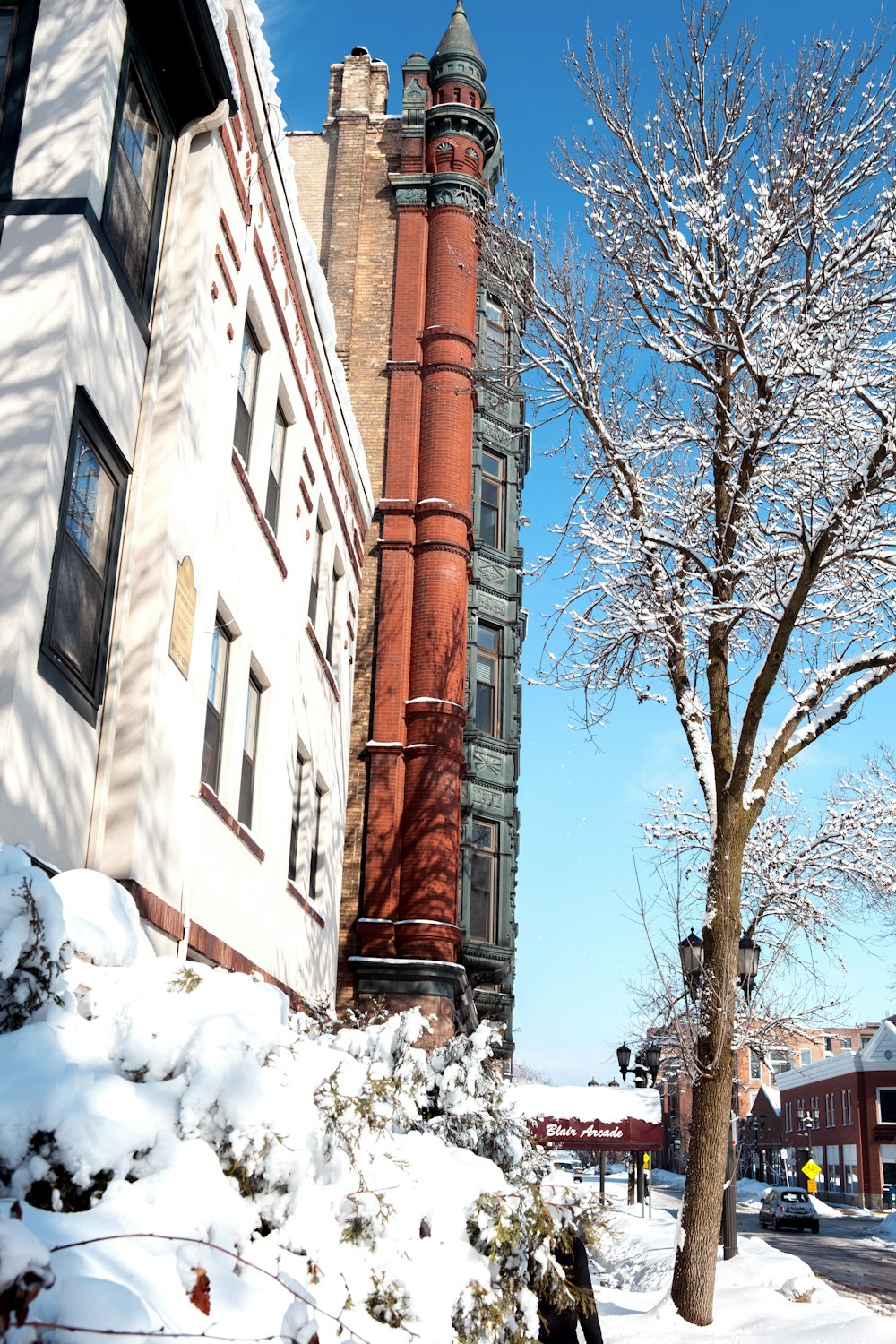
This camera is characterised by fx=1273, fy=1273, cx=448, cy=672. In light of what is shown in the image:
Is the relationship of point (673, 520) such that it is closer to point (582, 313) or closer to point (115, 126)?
point (582, 313)

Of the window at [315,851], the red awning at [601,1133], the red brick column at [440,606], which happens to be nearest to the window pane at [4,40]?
the window at [315,851]

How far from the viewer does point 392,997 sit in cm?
2184

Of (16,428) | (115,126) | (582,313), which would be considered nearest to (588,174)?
(582,313)

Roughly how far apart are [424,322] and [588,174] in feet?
40.1

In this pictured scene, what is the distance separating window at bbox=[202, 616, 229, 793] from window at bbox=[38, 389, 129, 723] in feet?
9.29

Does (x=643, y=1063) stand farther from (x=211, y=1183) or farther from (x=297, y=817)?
(x=211, y=1183)

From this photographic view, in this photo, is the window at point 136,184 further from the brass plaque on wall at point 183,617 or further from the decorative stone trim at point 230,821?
the decorative stone trim at point 230,821

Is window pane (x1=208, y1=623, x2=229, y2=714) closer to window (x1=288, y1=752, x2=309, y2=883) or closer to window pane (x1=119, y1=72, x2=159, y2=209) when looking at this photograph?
window pane (x1=119, y1=72, x2=159, y2=209)

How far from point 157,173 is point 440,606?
14270 mm

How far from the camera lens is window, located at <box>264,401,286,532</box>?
48.5 feet

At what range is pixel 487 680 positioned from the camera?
26.4 meters

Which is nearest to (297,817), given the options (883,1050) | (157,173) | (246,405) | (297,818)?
(297,818)

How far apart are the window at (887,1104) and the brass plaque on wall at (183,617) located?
7319cm

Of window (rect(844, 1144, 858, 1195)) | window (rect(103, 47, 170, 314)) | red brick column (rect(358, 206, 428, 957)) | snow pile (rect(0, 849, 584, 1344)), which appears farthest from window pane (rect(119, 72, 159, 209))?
window (rect(844, 1144, 858, 1195))
